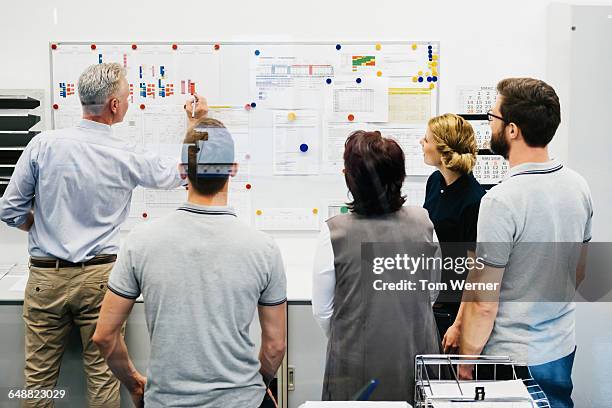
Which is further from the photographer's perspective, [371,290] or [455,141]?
[455,141]

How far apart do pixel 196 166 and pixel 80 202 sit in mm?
429

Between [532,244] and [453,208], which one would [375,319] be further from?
[532,244]

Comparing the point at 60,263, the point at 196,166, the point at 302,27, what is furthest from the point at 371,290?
the point at 60,263

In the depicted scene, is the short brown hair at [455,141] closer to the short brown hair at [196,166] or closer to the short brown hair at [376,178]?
the short brown hair at [376,178]

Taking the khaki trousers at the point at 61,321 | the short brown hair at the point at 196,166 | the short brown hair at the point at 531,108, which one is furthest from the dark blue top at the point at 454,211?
the khaki trousers at the point at 61,321

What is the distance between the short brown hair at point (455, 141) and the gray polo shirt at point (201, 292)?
73cm

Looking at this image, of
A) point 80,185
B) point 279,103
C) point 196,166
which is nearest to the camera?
point 196,166

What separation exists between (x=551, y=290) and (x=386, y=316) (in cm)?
59

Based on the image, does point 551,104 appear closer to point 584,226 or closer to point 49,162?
point 584,226

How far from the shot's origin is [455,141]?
7.12ft

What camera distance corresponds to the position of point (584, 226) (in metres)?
2.11

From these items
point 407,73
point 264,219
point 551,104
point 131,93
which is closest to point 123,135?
point 131,93

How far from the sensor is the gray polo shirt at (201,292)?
1691 mm
